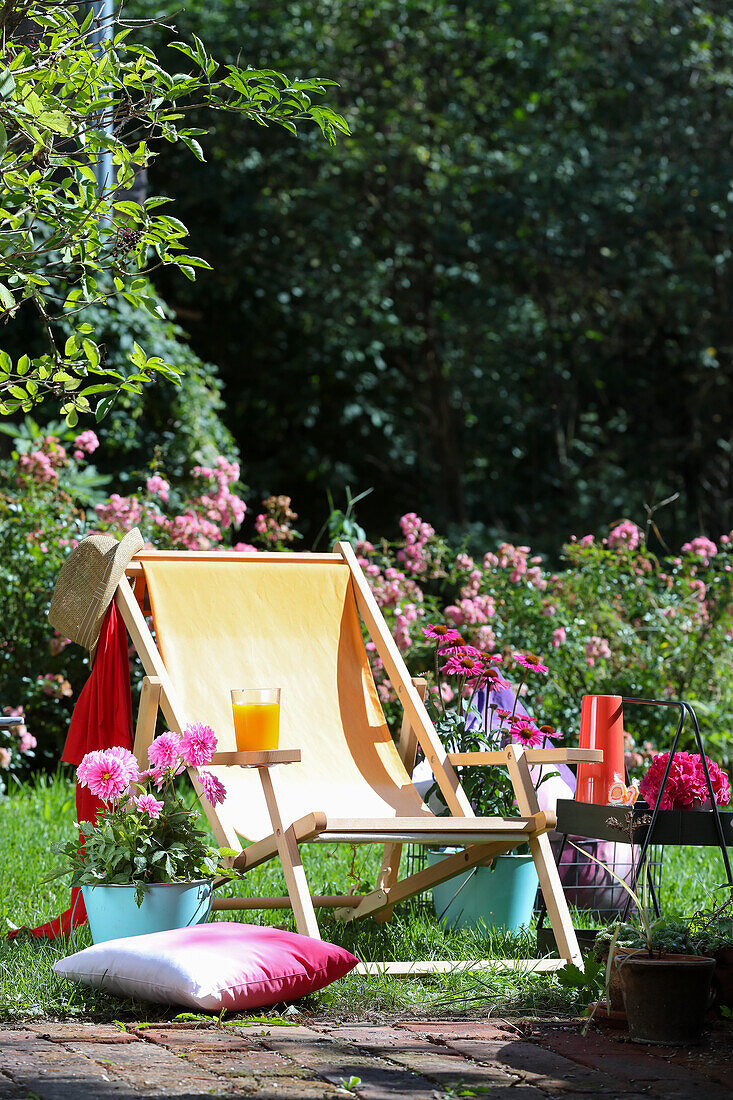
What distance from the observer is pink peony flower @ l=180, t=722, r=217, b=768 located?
308 cm

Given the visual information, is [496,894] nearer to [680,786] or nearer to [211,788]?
[680,786]

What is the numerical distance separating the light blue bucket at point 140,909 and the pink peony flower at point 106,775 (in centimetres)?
23

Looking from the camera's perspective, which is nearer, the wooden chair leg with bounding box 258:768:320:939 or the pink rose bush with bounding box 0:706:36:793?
the wooden chair leg with bounding box 258:768:320:939

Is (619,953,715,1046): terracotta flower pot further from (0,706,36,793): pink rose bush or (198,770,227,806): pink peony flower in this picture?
(0,706,36,793): pink rose bush

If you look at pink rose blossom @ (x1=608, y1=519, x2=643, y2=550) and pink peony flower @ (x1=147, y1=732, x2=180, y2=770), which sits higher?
pink rose blossom @ (x1=608, y1=519, x2=643, y2=550)

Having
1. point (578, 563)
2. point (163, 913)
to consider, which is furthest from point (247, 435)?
point (163, 913)

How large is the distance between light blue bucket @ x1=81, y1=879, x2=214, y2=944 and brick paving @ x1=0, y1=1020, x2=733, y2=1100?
1.29ft

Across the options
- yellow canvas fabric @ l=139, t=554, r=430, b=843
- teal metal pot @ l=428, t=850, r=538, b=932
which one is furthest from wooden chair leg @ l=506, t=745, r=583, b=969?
yellow canvas fabric @ l=139, t=554, r=430, b=843

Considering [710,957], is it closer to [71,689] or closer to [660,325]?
[71,689]

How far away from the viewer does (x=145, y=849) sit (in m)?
3.03

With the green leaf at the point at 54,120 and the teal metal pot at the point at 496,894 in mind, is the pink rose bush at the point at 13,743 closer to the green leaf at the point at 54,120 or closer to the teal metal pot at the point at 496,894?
the teal metal pot at the point at 496,894

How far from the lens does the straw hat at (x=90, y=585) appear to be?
3.57 metres

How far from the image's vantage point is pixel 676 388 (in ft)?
36.1

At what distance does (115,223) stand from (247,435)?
7.76 metres
